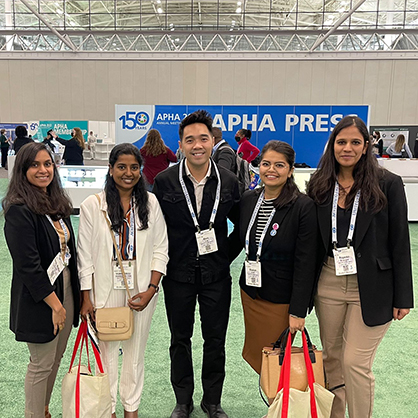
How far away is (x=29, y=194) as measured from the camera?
180 cm

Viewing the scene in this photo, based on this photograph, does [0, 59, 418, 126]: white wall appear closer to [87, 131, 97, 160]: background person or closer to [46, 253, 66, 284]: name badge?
[87, 131, 97, 160]: background person

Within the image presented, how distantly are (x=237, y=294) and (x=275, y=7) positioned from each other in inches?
571

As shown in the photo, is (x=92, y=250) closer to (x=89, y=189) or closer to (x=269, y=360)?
(x=269, y=360)

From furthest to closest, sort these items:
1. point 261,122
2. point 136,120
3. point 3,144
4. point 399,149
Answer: point 3,144 < point 399,149 < point 136,120 < point 261,122

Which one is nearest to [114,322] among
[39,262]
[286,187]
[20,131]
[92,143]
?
[39,262]

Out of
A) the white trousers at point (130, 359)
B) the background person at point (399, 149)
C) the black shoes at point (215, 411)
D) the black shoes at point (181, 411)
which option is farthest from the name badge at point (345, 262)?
the background person at point (399, 149)

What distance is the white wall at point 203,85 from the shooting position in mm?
16094

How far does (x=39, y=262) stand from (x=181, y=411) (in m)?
1.23

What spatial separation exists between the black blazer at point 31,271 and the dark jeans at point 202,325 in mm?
609

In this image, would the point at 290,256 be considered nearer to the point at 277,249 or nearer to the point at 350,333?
the point at 277,249

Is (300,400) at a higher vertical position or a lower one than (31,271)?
lower

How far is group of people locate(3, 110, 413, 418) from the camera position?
1829mm

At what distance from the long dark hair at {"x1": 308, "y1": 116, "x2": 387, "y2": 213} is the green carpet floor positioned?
1385 mm

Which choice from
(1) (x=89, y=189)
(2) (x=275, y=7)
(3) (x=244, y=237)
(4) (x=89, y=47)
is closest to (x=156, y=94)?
(4) (x=89, y=47)
